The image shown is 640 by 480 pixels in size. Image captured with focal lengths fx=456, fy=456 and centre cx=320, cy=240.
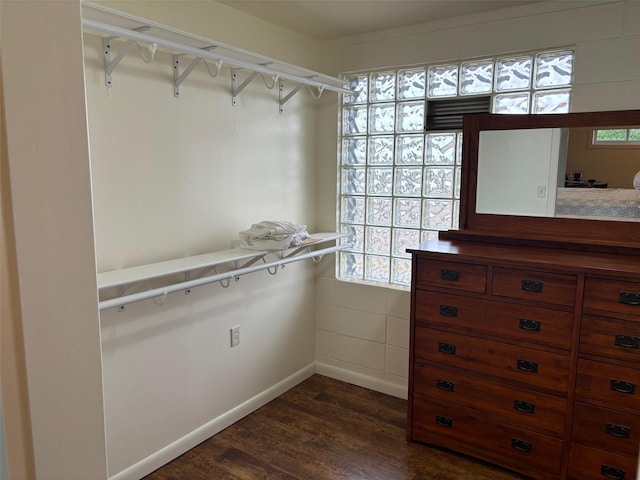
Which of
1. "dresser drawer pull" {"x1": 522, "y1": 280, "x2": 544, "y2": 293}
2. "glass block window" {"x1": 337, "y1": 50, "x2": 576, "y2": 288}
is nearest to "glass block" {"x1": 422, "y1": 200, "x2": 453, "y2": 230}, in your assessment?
"glass block window" {"x1": 337, "y1": 50, "x2": 576, "y2": 288}

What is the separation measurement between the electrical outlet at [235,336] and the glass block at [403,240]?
1.03 meters

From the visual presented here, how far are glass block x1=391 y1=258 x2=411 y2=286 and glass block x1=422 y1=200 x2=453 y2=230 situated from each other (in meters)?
0.27

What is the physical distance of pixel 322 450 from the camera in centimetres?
225

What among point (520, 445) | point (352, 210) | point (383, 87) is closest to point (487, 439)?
point (520, 445)

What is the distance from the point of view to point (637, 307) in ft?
5.61

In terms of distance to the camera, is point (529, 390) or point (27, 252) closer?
point (27, 252)

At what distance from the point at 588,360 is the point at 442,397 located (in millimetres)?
668

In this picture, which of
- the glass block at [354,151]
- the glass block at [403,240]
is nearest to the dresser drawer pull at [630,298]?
the glass block at [403,240]

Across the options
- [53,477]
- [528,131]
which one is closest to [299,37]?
[528,131]

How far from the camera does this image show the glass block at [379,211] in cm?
277

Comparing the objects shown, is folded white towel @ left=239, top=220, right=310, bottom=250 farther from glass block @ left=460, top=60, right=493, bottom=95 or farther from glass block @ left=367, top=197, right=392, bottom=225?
glass block @ left=460, top=60, right=493, bottom=95

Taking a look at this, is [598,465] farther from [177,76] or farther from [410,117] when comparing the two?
[177,76]

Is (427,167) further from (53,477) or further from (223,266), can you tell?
(53,477)

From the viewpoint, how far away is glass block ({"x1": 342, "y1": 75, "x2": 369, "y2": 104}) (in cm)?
278
